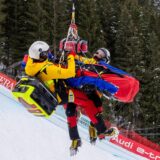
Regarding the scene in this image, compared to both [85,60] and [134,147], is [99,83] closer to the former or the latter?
[85,60]

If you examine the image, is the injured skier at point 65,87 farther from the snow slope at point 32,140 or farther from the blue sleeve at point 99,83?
the snow slope at point 32,140

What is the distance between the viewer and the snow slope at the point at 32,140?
10695 millimetres

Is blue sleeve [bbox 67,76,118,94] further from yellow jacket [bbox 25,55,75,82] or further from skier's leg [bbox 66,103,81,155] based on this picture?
skier's leg [bbox 66,103,81,155]

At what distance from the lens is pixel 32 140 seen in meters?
11.6

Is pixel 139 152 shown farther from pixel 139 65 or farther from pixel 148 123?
pixel 139 65

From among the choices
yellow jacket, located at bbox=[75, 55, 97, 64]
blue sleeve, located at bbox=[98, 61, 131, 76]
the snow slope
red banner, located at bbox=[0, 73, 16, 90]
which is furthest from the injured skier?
red banner, located at bbox=[0, 73, 16, 90]

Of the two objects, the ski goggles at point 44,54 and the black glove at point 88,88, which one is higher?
the ski goggles at point 44,54

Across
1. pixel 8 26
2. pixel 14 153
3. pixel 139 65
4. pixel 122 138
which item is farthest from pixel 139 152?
pixel 8 26

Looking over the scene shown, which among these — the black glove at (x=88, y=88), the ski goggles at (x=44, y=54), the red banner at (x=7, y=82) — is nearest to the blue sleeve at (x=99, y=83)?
the black glove at (x=88, y=88)

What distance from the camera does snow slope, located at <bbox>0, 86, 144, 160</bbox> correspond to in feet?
35.1

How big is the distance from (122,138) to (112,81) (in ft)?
34.3

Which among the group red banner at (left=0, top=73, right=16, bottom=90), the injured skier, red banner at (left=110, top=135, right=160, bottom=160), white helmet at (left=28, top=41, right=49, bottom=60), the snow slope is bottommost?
red banner at (left=110, top=135, right=160, bottom=160)

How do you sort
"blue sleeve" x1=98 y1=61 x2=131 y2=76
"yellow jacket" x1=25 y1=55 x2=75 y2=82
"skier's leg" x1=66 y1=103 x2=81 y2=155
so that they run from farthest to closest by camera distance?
"skier's leg" x1=66 y1=103 x2=81 y2=155, "blue sleeve" x1=98 y1=61 x2=131 y2=76, "yellow jacket" x1=25 y1=55 x2=75 y2=82

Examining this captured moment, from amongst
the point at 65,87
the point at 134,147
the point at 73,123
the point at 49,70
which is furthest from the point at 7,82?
the point at 49,70
